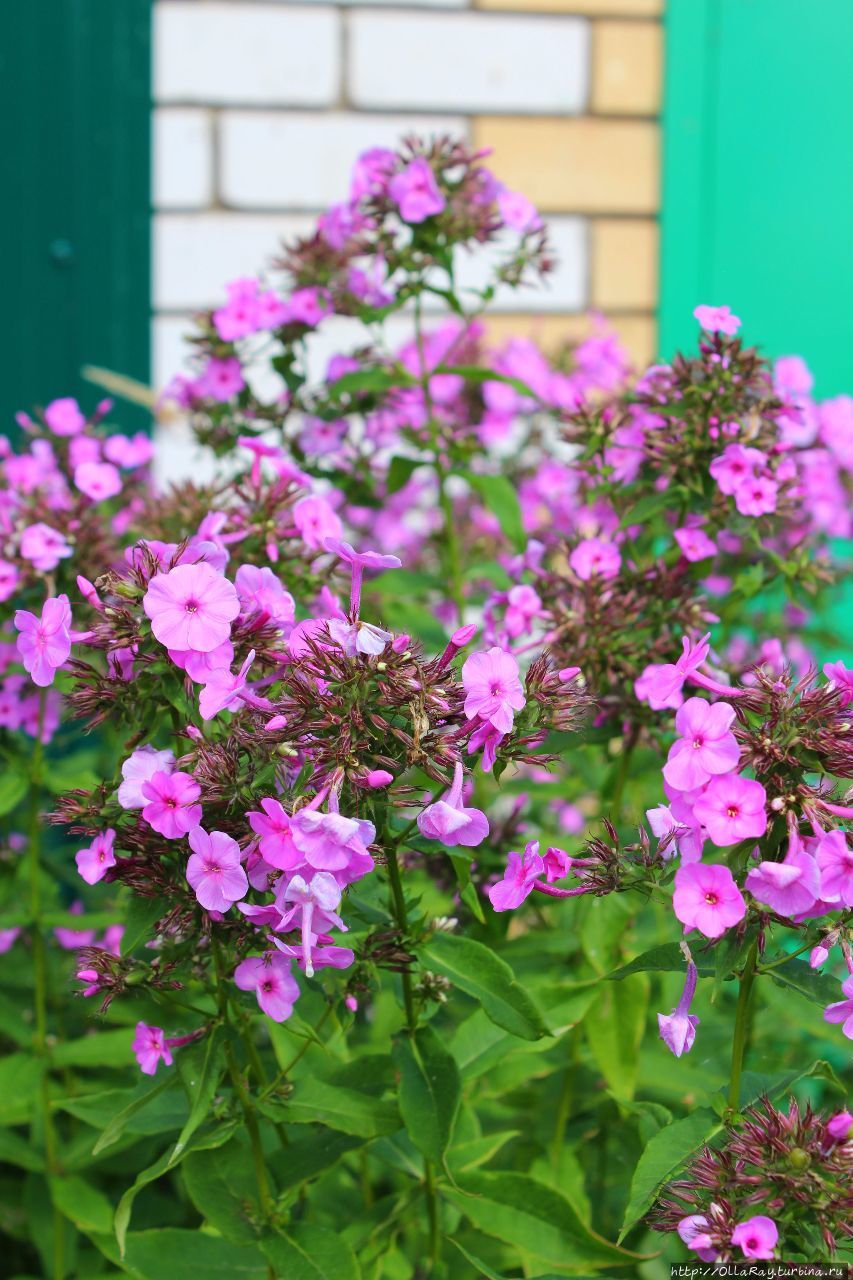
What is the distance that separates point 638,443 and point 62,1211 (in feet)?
4.04

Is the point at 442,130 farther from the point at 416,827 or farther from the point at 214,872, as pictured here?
the point at 214,872

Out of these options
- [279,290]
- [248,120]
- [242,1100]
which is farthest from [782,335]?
[242,1100]

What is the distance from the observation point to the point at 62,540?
169 cm

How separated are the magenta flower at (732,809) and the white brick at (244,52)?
2477mm

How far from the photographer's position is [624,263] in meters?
3.19

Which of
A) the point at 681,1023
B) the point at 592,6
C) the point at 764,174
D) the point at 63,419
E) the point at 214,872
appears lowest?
the point at 681,1023

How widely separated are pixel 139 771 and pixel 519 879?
342 millimetres

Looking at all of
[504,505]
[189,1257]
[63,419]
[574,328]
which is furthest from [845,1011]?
[574,328]

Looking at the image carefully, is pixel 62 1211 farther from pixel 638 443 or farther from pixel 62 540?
pixel 638 443

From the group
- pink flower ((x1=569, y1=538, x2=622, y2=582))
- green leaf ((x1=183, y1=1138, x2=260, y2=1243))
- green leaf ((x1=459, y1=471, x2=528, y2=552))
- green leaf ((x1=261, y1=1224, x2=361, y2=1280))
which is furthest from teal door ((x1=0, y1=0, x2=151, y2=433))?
green leaf ((x1=261, y1=1224, x2=361, y2=1280))

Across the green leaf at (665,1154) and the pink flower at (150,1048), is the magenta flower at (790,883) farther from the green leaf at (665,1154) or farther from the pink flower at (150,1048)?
the pink flower at (150,1048)

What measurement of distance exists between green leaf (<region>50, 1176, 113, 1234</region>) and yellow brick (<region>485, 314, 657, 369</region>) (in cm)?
212

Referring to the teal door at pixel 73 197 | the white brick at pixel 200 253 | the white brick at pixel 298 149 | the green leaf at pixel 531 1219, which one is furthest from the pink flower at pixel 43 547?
the white brick at pixel 298 149

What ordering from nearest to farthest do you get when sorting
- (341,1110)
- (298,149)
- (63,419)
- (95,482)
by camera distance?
(341,1110) → (95,482) → (63,419) → (298,149)
